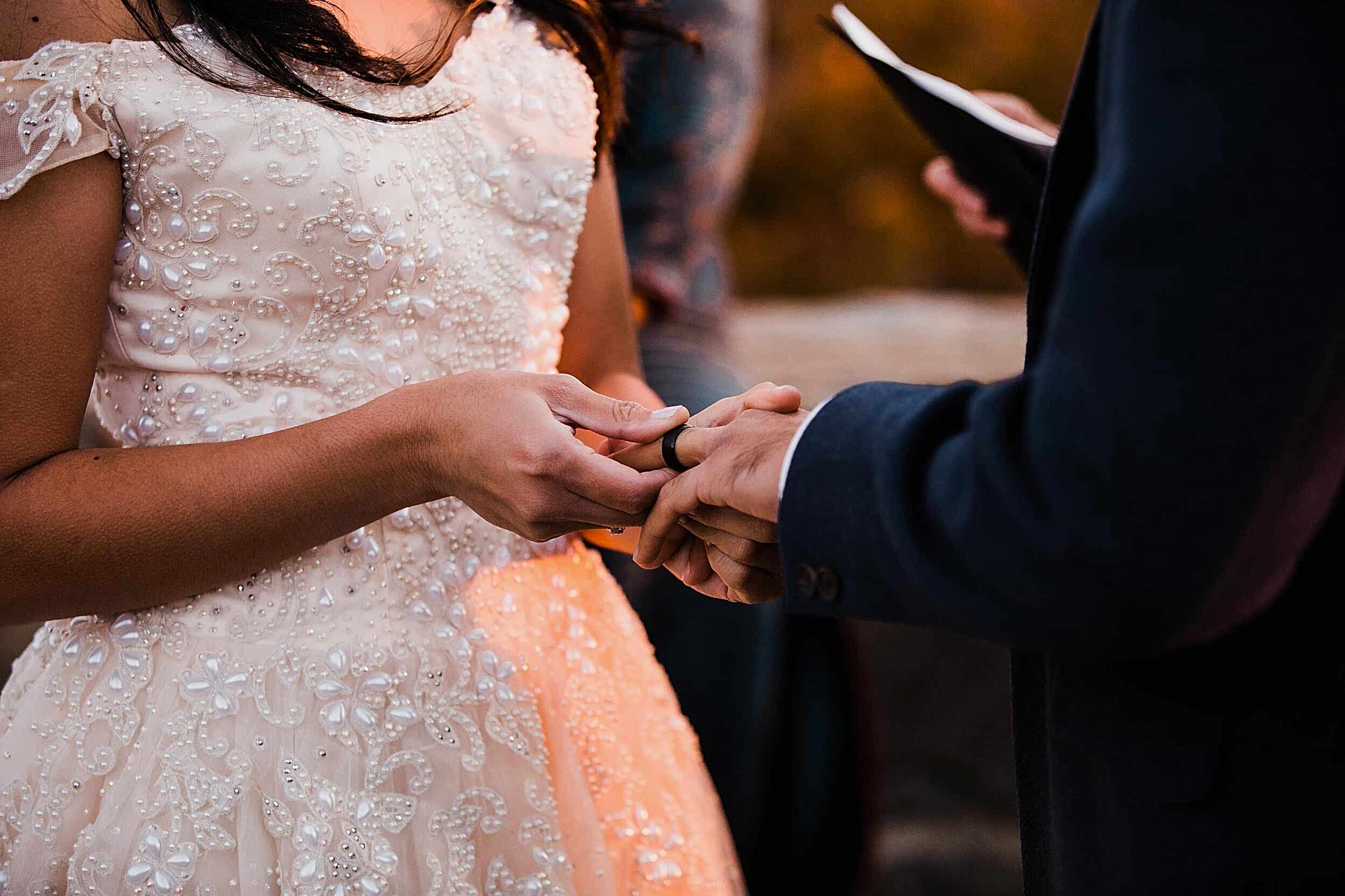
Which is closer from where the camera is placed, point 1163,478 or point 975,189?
point 1163,478

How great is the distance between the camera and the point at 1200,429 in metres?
0.72

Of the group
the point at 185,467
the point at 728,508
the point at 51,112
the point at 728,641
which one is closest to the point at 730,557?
the point at 728,508

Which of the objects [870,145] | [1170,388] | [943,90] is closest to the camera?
[1170,388]

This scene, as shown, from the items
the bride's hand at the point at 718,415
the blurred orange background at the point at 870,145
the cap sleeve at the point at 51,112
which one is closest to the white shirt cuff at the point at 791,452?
the bride's hand at the point at 718,415

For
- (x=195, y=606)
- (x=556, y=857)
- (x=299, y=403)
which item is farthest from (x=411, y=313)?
(x=556, y=857)

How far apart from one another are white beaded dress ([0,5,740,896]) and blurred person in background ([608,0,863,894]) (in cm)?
118

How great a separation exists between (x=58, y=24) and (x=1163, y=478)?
40.0 inches

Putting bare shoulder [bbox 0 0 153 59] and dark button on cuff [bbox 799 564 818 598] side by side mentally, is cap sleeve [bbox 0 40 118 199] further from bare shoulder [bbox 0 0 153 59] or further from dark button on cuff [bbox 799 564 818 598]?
dark button on cuff [bbox 799 564 818 598]

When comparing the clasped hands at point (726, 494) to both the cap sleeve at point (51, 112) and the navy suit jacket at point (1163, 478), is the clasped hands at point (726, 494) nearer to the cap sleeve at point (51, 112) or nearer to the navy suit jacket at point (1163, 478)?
the navy suit jacket at point (1163, 478)

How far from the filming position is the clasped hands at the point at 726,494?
1014 millimetres

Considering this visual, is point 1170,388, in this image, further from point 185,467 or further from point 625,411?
point 185,467

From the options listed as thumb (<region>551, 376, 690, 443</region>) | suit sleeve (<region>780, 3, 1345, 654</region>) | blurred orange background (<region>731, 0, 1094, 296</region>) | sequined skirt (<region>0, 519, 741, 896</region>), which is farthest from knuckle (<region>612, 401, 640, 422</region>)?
blurred orange background (<region>731, 0, 1094, 296</region>)

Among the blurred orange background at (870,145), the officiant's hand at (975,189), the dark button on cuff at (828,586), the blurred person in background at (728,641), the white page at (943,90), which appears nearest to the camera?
the dark button on cuff at (828,586)

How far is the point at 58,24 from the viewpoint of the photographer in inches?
38.9
